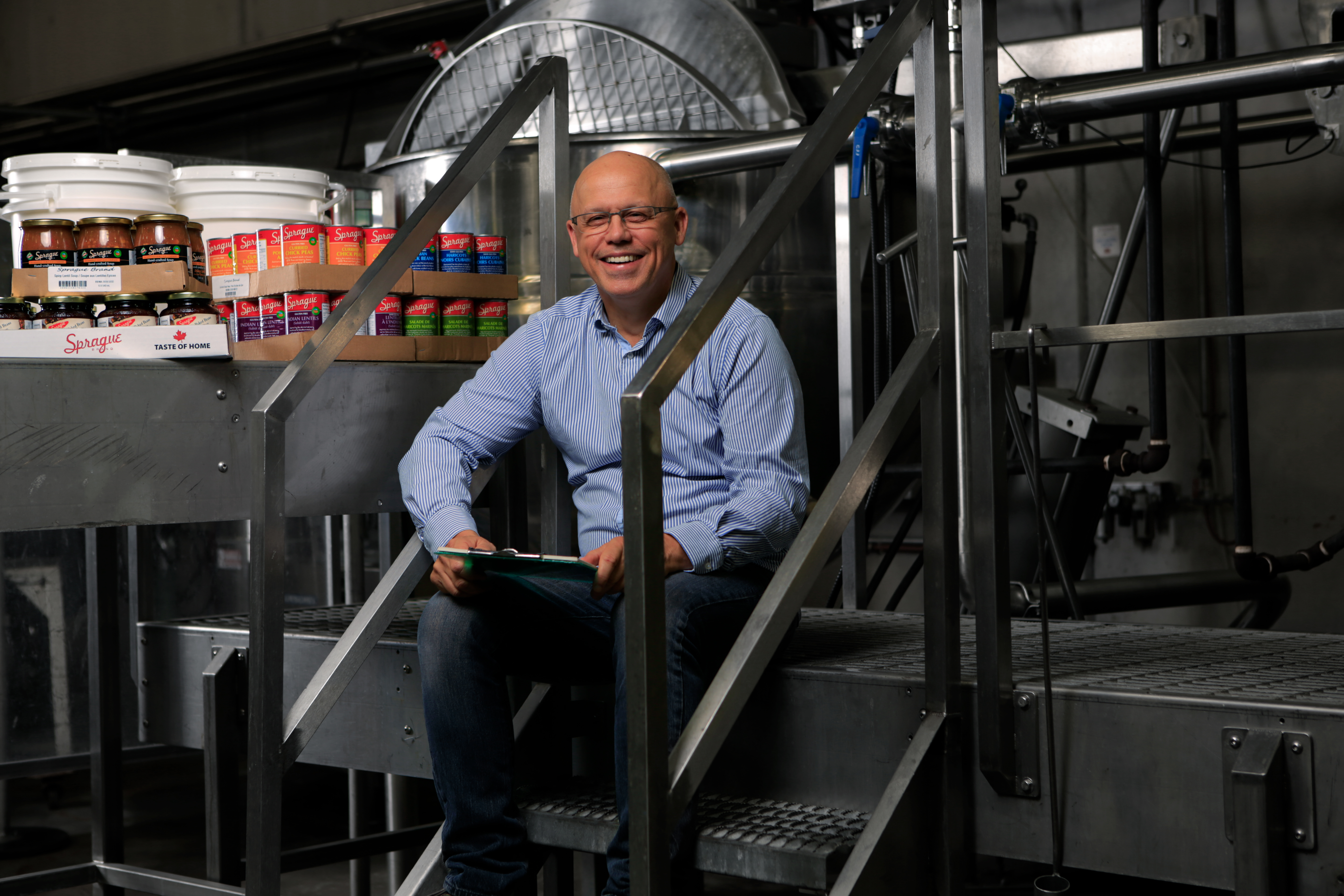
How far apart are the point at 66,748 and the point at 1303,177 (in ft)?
12.7

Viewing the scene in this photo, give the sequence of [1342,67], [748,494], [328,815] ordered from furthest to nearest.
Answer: [328,815]
[1342,67]
[748,494]

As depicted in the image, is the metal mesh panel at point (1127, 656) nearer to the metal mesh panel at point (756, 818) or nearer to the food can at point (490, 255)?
the metal mesh panel at point (756, 818)

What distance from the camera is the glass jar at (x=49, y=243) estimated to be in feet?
7.10

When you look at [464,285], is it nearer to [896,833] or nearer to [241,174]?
[241,174]

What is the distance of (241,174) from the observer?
253 cm

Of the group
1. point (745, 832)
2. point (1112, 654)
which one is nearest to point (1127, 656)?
point (1112, 654)

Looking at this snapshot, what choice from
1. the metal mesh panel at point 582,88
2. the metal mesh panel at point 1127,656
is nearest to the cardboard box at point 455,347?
the metal mesh panel at point 1127,656

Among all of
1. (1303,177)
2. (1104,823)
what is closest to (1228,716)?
(1104,823)

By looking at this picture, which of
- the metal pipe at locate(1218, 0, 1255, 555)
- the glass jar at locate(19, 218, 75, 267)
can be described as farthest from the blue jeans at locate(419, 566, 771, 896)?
the metal pipe at locate(1218, 0, 1255, 555)

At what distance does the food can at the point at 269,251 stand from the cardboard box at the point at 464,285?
22cm

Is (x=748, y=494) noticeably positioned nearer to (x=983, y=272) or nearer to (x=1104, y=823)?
(x=983, y=272)

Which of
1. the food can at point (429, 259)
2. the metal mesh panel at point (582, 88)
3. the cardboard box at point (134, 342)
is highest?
the metal mesh panel at point (582, 88)

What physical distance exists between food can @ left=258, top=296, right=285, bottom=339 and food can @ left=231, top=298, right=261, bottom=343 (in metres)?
0.01

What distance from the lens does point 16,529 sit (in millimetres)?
1801
